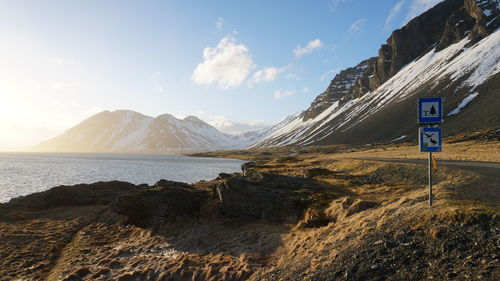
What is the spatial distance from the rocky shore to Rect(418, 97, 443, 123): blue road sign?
376 cm

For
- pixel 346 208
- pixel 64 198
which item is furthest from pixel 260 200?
pixel 64 198

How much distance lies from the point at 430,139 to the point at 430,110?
51.4 inches

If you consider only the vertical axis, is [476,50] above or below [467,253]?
above

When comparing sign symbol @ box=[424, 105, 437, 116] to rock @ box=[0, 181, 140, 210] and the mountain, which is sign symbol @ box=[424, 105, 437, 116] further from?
the mountain

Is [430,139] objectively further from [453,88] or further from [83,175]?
[453,88]

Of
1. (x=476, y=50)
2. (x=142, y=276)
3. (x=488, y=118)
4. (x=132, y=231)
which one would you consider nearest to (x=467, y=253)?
(x=142, y=276)

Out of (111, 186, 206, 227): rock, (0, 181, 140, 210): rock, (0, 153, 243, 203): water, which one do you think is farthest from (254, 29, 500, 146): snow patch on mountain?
(0, 181, 140, 210): rock

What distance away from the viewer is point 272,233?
695 inches

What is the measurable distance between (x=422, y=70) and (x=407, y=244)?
675ft

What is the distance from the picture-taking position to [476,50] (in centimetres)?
14600

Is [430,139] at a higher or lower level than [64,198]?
higher

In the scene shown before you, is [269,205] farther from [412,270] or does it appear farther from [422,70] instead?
[422,70]

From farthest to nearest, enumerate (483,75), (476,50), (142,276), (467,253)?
(476,50), (483,75), (142,276), (467,253)

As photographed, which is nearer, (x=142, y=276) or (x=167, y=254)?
(x=142, y=276)
